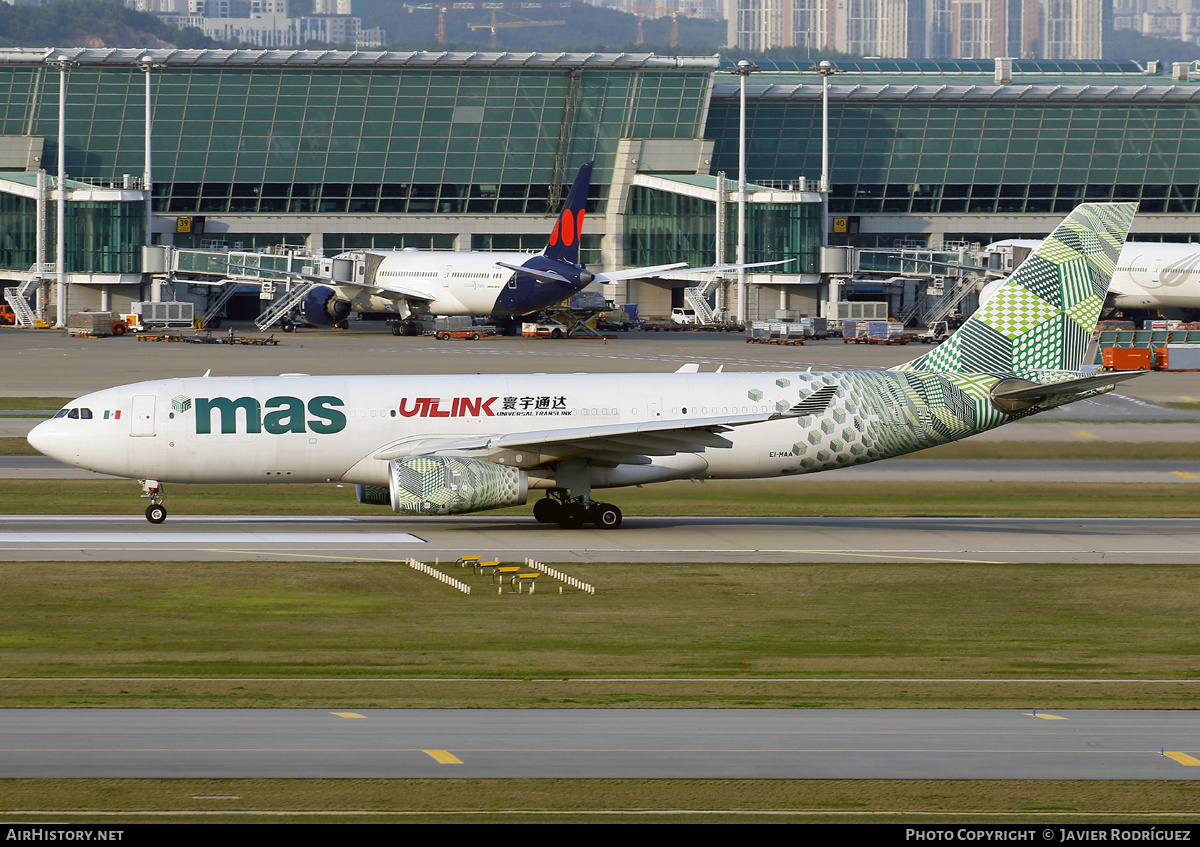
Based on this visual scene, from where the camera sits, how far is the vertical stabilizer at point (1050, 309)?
42.2 metres

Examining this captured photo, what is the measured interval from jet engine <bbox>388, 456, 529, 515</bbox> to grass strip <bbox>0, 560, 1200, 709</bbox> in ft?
9.68

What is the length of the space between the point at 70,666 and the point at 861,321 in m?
101

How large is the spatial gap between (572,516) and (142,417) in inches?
453

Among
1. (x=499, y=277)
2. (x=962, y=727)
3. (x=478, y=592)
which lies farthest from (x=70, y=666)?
(x=499, y=277)

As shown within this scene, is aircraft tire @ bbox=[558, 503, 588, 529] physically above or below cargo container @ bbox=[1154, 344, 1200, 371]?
below

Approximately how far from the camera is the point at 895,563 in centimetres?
3659

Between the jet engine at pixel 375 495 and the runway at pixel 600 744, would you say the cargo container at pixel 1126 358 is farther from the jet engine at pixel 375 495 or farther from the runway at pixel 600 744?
the runway at pixel 600 744

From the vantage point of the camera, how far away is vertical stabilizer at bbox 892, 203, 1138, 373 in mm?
42188

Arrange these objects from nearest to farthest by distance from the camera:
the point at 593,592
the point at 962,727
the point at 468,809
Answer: the point at 468,809 < the point at 962,727 < the point at 593,592

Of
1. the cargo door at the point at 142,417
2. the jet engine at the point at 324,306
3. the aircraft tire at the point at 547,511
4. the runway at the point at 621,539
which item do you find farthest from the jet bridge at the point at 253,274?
the aircraft tire at the point at 547,511

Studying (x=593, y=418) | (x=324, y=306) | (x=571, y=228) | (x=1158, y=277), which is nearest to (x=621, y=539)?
(x=593, y=418)

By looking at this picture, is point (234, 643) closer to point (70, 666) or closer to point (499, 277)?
point (70, 666)

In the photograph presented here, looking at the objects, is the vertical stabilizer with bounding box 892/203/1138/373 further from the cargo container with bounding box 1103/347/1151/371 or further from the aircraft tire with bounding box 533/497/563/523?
the cargo container with bounding box 1103/347/1151/371

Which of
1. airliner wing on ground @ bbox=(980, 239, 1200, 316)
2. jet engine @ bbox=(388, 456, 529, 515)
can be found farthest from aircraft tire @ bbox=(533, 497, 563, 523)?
airliner wing on ground @ bbox=(980, 239, 1200, 316)
